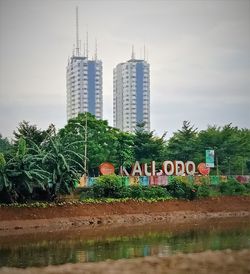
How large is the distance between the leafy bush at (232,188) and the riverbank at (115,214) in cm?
69

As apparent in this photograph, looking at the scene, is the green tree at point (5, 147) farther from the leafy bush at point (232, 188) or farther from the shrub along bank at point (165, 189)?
the leafy bush at point (232, 188)

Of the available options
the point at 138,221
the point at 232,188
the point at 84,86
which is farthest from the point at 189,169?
the point at 84,86

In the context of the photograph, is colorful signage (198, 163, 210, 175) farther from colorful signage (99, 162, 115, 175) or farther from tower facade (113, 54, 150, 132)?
tower facade (113, 54, 150, 132)

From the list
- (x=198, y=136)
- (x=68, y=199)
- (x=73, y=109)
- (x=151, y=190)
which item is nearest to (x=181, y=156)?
(x=198, y=136)

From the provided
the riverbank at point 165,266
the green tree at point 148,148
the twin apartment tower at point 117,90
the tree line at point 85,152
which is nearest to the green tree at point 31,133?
the tree line at point 85,152

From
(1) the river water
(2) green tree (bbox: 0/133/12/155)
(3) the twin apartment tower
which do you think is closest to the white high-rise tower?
(3) the twin apartment tower

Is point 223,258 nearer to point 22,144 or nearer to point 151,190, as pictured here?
point 22,144

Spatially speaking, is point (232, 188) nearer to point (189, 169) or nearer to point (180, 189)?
point (189, 169)

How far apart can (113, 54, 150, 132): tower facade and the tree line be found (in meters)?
→ 48.9

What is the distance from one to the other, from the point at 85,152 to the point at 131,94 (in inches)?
2974

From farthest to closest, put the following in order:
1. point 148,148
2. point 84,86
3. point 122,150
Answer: point 84,86 → point 148,148 → point 122,150

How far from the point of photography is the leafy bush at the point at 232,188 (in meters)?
53.3

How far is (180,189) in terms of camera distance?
50.0 metres

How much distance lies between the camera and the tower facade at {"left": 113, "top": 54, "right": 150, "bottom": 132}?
121 m
